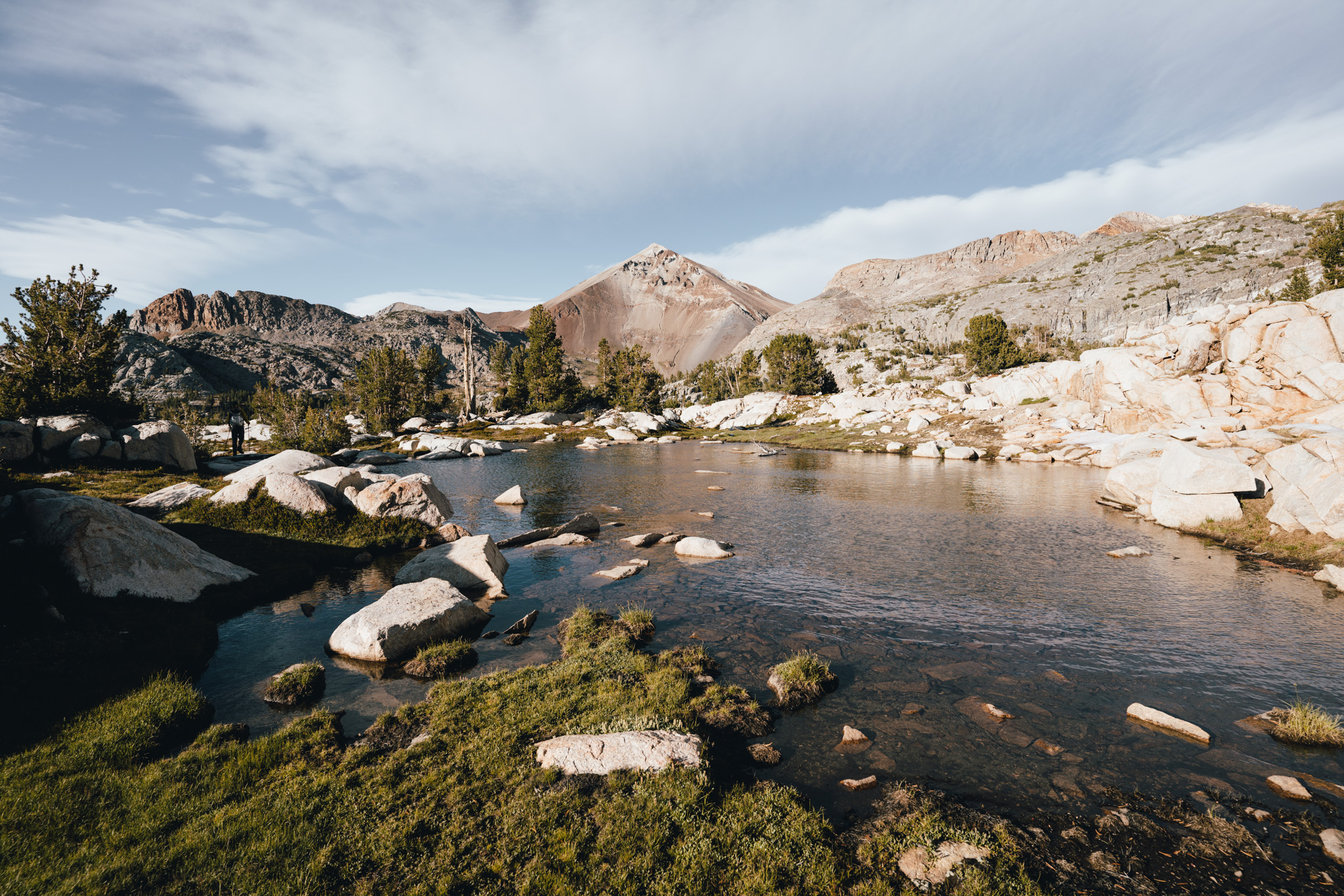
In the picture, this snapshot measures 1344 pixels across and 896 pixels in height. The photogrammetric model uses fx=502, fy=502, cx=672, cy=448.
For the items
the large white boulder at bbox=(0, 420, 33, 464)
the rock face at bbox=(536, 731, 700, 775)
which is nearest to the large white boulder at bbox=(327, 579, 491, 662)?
the rock face at bbox=(536, 731, 700, 775)

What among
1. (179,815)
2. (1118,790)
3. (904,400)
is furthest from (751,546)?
(904,400)

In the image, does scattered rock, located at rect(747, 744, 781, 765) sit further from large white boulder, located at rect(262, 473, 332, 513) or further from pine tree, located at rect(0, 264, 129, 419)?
pine tree, located at rect(0, 264, 129, 419)

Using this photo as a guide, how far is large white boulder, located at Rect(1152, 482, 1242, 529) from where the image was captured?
2911 centimetres

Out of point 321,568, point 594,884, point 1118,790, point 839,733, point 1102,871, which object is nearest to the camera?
point 594,884

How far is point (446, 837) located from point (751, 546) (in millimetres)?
22716

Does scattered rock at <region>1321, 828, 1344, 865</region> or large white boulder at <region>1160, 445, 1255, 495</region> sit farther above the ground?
large white boulder at <region>1160, 445, 1255, 495</region>

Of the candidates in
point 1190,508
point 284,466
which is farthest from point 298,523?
point 1190,508

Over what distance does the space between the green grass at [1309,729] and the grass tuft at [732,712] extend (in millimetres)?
12159

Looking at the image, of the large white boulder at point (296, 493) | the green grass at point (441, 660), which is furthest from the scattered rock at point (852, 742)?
the large white boulder at point (296, 493)

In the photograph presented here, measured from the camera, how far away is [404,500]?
95.6 feet

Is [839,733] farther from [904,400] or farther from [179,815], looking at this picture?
[904,400]

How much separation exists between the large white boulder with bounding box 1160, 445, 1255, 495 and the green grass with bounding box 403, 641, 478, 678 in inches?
1623

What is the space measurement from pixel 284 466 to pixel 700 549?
82.4 ft

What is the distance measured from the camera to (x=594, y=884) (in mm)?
7508
